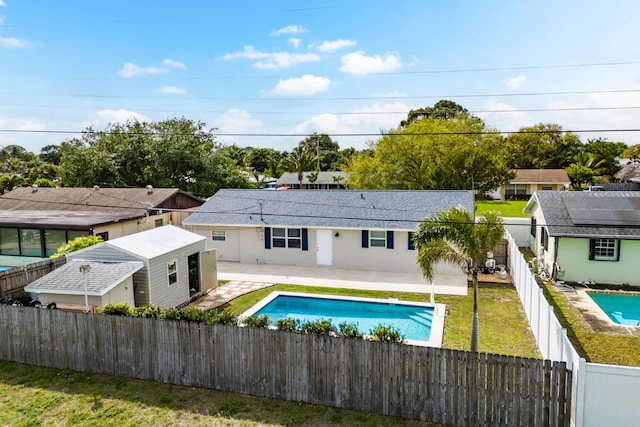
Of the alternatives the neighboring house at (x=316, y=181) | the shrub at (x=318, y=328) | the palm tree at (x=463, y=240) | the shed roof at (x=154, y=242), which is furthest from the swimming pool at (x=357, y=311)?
the neighboring house at (x=316, y=181)

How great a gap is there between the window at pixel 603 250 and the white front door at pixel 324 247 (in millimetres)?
10737

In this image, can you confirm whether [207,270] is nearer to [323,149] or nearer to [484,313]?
[484,313]

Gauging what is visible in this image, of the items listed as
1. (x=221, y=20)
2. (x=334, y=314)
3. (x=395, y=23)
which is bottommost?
(x=334, y=314)

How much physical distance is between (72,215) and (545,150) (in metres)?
58.9

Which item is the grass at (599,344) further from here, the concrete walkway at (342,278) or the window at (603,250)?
the window at (603,250)

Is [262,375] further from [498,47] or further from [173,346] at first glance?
[498,47]

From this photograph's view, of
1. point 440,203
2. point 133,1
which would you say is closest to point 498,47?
point 440,203

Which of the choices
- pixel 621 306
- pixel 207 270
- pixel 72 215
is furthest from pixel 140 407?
pixel 72 215

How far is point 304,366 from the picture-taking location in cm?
823

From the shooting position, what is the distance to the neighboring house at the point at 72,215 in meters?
19.6

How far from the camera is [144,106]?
1800 centimetres

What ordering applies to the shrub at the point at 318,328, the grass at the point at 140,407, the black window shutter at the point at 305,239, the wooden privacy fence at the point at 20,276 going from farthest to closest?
the black window shutter at the point at 305,239 → the wooden privacy fence at the point at 20,276 → the shrub at the point at 318,328 → the grass at the point at 140,407

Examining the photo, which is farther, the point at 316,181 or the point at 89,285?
the point at 316,181

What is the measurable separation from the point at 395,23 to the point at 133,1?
350 inches
